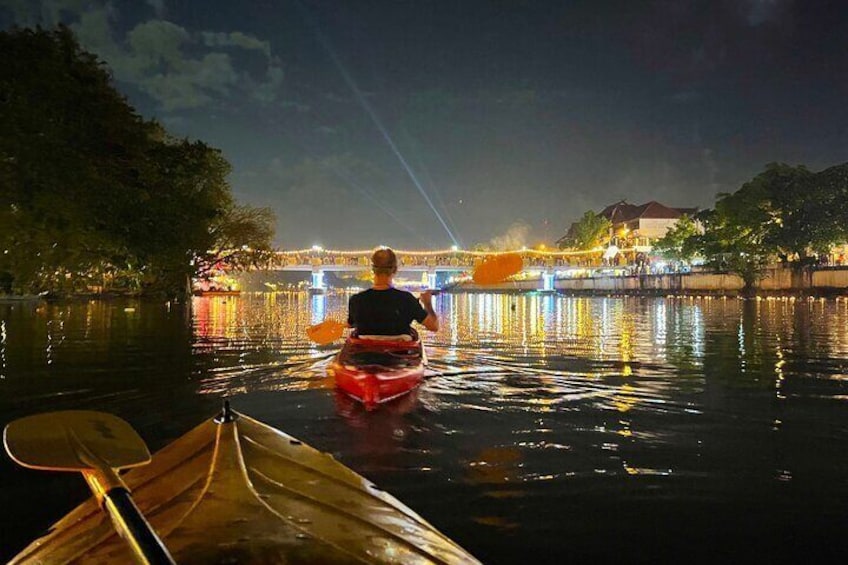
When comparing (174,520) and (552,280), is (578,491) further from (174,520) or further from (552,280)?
(552,280)

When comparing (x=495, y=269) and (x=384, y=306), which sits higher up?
(x=495, y=269)

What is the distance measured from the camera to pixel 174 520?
9.22 ft

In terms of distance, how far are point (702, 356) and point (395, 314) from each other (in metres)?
9.23

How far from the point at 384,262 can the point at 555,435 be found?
3.59 metres

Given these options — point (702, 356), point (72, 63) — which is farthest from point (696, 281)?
point (72, 63)

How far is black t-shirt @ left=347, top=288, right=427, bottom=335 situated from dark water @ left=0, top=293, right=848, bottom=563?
121 cm

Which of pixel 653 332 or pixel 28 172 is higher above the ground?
pixel 28 172

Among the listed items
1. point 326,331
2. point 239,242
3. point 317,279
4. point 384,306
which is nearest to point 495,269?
point 384,306

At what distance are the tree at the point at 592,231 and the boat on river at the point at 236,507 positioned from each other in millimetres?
142621

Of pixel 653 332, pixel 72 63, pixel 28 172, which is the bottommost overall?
pixel 653 332

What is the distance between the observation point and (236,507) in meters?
2.86

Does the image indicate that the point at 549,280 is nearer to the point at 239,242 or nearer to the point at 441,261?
the point at 441,261

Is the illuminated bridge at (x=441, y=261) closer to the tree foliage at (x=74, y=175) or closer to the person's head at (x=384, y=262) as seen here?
the tree foliage at (x=74, y=175)

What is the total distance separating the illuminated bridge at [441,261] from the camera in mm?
136875
